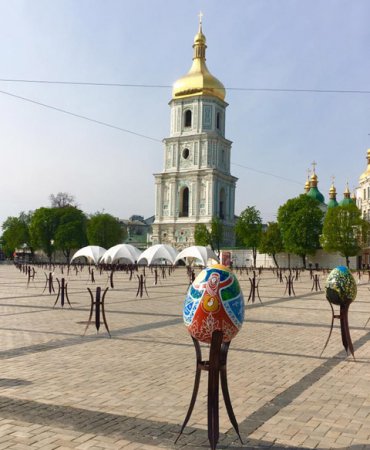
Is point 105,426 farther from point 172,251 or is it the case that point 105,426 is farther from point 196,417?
point 172,251

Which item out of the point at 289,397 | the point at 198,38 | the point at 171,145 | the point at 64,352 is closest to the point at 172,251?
the point at 64,352

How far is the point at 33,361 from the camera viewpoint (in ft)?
28.7

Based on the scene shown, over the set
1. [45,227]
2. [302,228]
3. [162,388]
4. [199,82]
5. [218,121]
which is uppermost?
[199,82]

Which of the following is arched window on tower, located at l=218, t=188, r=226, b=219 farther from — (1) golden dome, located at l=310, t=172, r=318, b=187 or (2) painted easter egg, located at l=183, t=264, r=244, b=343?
(2) painted easter egg, located at l=183, t=264, r=244, b=343

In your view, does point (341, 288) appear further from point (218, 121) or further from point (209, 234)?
point (218, 121)

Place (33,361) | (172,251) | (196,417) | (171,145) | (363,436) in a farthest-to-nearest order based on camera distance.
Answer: (171,145) < (172,251) < (33,361) < (196,417) < (363,436)

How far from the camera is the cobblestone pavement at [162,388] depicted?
5.37 m

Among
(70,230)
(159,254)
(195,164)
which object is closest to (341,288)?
(159,254)

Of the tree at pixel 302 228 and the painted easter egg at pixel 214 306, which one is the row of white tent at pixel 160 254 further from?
the painted easter egg at pixel 214 306

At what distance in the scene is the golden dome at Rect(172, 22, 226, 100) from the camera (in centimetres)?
8588

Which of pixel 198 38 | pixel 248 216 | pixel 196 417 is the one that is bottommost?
pixel 196 417

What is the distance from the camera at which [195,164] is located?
8531 cm

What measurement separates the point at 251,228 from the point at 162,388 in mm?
68917

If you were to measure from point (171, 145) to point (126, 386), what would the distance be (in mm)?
81416
